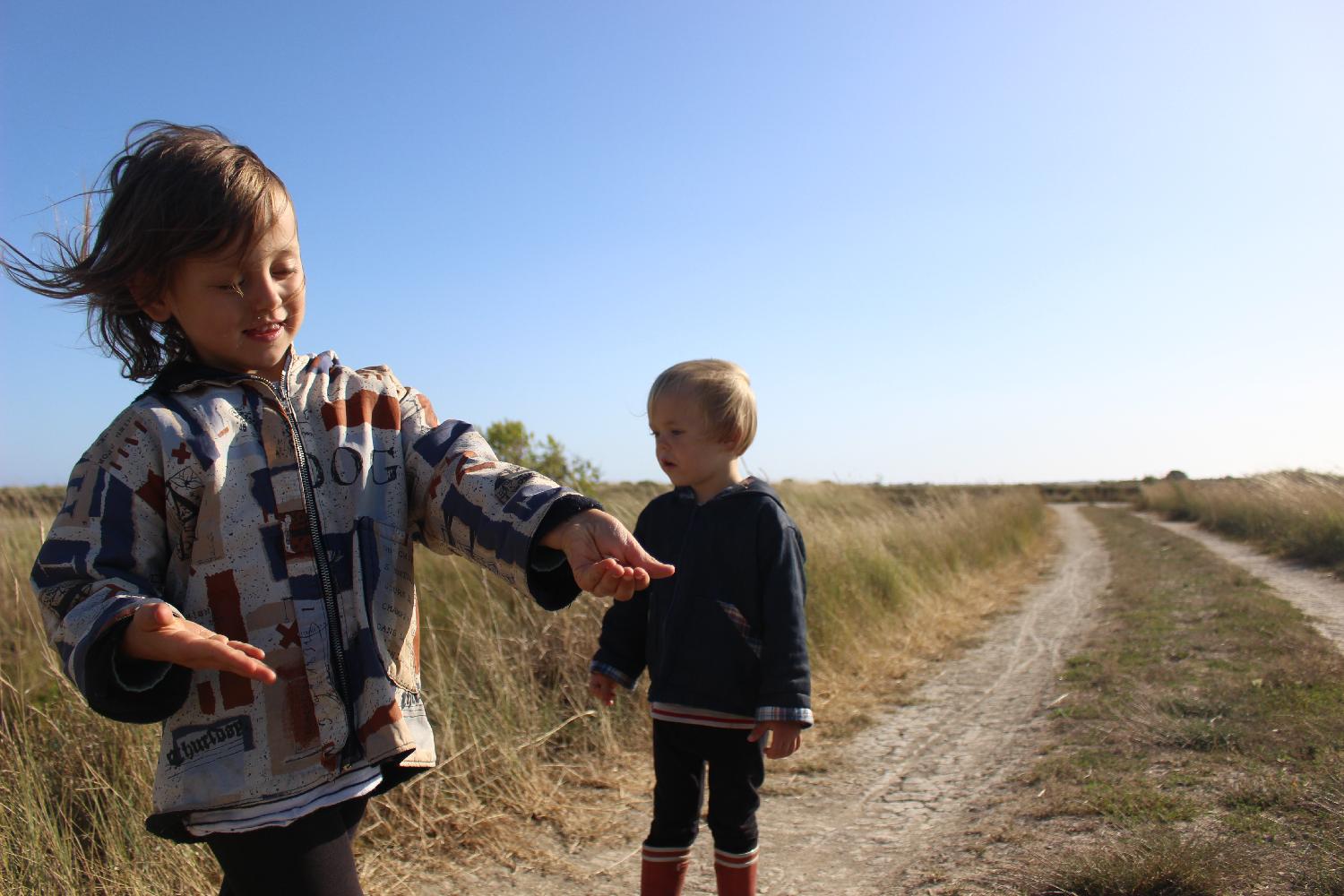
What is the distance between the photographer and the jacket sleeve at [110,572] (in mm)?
1152

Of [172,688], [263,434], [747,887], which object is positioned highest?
[263,434]

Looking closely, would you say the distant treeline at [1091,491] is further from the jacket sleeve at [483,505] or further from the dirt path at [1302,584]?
the jacket sleeve at [483,505]

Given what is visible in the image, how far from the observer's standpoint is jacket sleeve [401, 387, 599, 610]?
52.4 inches

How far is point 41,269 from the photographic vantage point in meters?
1.51

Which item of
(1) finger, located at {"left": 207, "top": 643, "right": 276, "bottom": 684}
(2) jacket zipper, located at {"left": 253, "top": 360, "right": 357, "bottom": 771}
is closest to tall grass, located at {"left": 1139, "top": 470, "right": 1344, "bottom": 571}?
(2) jacket zipper, located at {"left": 253, "top": 360, "right": 357, "bottom": 771}

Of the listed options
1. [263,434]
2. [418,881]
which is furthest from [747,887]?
[263,434]

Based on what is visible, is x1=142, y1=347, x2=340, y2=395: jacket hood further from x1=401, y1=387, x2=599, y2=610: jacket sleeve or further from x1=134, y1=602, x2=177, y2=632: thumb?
x1=134, y1=602, x2=177, y2=632: thumb

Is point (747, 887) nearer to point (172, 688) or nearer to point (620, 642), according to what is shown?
point (620, 642)

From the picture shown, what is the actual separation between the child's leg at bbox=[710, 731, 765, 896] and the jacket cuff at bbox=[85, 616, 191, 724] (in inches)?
63.2

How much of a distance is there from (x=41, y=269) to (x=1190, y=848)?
3128mm

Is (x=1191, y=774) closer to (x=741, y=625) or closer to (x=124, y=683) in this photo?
(x=741, y=625)

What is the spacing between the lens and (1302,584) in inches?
367

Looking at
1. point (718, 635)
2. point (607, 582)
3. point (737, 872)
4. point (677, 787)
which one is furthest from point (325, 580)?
point (737, 872)

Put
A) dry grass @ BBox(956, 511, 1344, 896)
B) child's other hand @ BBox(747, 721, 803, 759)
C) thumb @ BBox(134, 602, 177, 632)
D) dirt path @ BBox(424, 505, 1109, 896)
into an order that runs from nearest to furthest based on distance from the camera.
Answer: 1. thumb @ BBox(134, 602, 177, 632)
2. child's other hand @ BBox(747, 721, 803, 759)
3. dry grass @ BBox(956, 511, 1344, 896)
4. dirt path @ BBox(424, 505, 1109, 896)
